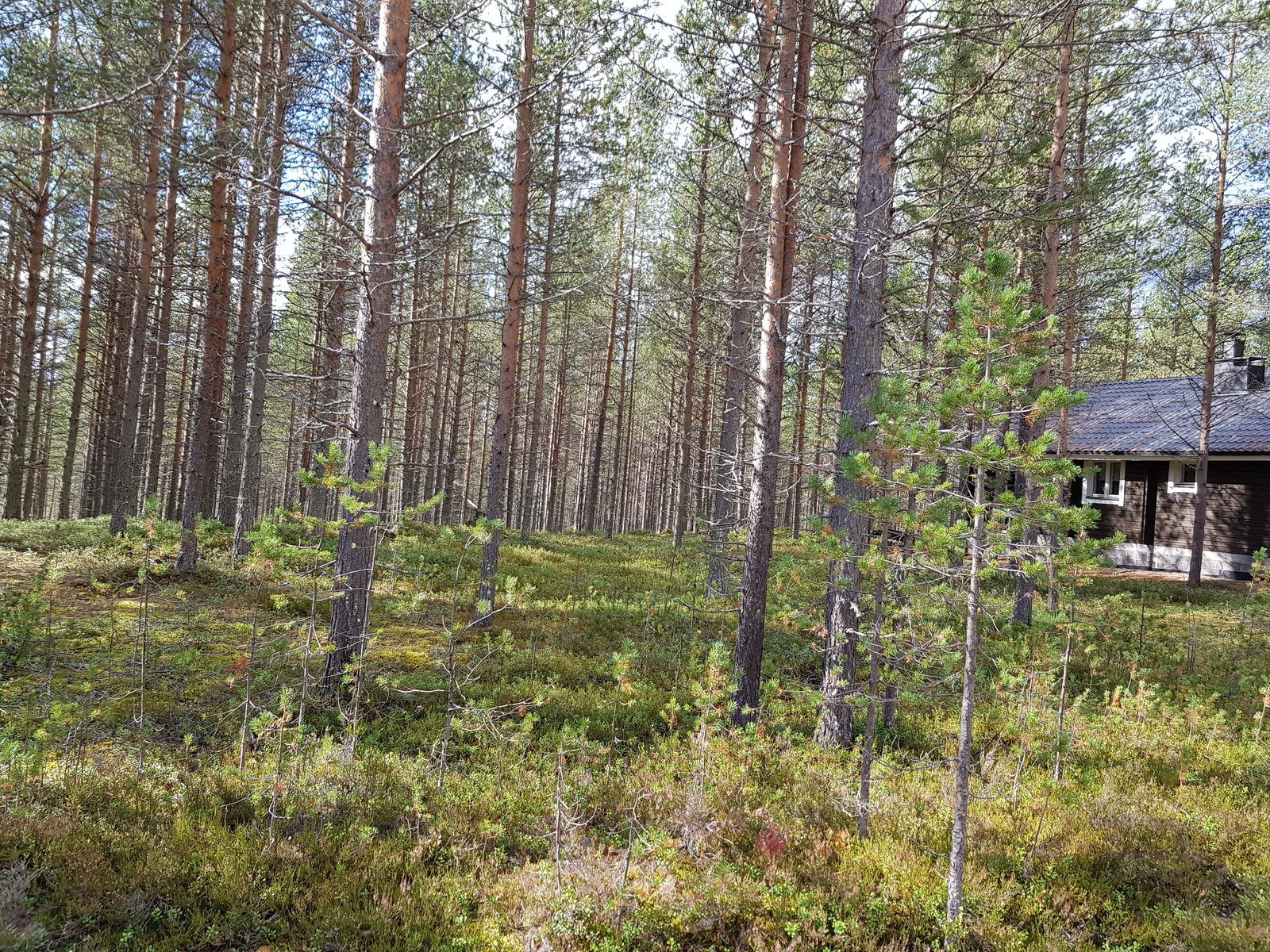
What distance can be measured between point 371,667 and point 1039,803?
700 cm

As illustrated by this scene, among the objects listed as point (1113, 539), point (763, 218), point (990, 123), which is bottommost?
point (1113, 539)

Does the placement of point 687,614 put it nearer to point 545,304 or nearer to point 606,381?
point 545,304

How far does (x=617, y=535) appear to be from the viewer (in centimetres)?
2373

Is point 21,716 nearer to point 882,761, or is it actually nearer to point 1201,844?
point 882,761

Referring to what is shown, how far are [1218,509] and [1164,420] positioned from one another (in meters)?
3.16

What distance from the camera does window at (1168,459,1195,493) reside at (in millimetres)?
19094

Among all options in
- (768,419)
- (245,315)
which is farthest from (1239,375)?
(245,315)

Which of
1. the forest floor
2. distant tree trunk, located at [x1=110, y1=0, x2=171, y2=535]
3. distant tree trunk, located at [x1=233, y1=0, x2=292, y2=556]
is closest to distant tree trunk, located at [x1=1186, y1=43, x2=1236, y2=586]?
the forest floor

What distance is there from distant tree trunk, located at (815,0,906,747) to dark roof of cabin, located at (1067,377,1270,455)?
13.7 metres

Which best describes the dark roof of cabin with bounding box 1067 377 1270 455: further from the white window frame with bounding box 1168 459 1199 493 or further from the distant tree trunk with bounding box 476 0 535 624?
the distant tree trunk with bounding box 476 0 535 624

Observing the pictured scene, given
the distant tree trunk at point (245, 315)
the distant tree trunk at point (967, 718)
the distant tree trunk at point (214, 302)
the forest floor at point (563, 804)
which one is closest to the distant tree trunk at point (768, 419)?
the forest floor at point (563, 804)

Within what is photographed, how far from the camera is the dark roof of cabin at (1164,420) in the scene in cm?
1775

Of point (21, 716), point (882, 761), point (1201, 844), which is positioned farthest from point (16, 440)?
point (1201, 844)

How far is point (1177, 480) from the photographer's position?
19.5 metres
